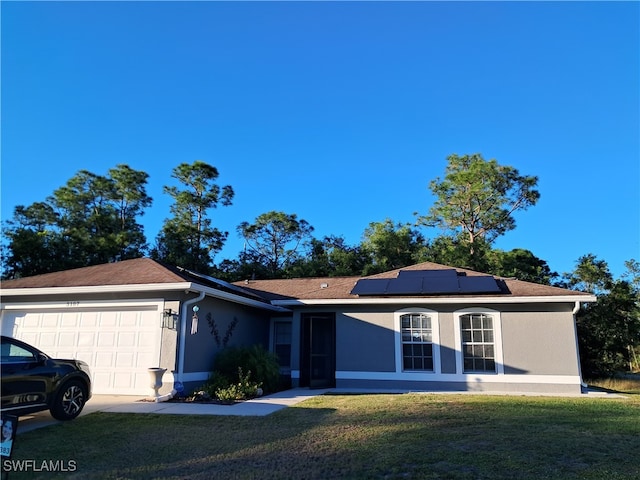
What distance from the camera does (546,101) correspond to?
14859 mm

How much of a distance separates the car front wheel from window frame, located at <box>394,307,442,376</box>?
805cm

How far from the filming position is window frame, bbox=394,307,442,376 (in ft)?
40.1

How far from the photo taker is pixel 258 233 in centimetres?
3488

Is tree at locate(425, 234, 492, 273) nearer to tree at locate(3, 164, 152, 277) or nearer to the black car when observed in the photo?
tree at locate(3, 164, 152, 277)

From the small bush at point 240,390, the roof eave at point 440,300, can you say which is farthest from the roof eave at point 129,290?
the roof eave at point 440,300

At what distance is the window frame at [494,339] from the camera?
11.9 meters

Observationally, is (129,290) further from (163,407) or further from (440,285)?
(440,285)

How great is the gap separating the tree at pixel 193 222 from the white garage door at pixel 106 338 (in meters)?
17.1

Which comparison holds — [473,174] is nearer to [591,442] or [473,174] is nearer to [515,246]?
[515,246]

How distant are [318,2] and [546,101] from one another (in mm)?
8734

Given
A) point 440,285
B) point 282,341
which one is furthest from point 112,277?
point 440,285

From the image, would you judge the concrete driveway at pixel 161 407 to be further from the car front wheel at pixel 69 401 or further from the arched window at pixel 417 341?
the arched window at pixel 417 341

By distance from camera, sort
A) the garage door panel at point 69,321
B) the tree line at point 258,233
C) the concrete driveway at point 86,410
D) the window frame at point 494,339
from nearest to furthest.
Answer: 1. the concrete driveway at point 86,410
2. the garage door panel at point 69,321
3. the window frame at point 494,339
4. the tree line at point 258,233

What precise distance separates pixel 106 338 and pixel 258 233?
2443 centimetres
